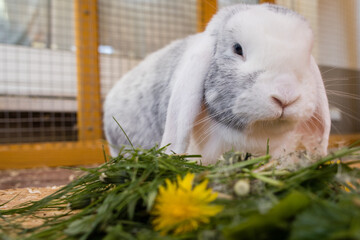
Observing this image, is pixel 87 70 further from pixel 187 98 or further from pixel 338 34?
pixel 338 34

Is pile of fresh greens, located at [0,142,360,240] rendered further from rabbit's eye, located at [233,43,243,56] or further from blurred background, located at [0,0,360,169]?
blurred background, located at [0,0,360,169]

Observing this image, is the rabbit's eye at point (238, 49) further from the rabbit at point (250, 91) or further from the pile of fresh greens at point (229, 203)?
the pile of fresh greens at point (229, 203)

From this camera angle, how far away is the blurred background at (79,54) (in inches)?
85.5

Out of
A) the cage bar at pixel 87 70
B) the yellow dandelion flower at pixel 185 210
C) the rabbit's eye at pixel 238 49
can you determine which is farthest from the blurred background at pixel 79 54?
the yellow dandelion flower at pixel 185 210

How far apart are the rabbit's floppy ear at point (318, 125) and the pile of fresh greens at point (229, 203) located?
338 mm

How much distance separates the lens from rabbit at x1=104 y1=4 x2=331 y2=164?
72cm

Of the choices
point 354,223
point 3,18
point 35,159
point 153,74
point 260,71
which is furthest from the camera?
point 3,18

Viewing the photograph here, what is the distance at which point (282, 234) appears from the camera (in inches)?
14.4

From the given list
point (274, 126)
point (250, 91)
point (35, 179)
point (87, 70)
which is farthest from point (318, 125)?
point (87, 70)

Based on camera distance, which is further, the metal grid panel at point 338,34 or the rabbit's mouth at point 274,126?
the metal grid panel at point 338,34

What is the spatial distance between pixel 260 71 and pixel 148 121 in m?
0.55

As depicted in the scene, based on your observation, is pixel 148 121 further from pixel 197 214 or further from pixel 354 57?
pixel 354 57

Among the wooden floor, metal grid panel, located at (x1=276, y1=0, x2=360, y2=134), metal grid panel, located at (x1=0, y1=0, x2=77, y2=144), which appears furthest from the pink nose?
metal grid panel, located at (x1=0, y1=0, x2=77, y2=144)

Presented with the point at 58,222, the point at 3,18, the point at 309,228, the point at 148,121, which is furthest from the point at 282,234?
the point at 3,18
